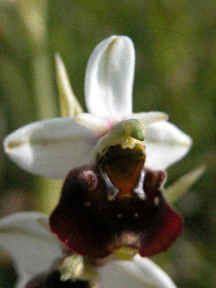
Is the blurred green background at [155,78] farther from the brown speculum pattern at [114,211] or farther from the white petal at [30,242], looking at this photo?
the brown speculum pattern at [114,211]

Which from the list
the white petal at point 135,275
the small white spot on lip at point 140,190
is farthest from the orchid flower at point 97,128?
the white petal at point 135,275

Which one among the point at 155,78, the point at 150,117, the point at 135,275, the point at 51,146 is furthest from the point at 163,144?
the point at 155,78

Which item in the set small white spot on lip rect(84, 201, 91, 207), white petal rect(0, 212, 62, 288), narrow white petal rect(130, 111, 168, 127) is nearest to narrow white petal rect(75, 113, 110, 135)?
narrow white petal rect(130, 111, 168, 127)

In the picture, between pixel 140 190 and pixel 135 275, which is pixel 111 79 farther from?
pixel 135 275

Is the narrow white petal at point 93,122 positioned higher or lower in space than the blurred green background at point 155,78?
higher

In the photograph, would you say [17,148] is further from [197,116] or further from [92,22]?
[92,22]
